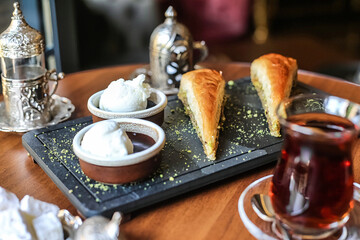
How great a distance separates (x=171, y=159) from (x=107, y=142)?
0.46 ft

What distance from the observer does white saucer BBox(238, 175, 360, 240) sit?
0.57 m

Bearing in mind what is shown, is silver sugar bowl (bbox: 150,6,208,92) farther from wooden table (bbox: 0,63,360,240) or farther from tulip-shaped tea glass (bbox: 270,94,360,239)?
tulip-shaped tea glass (bbox: 270,94,360,239)

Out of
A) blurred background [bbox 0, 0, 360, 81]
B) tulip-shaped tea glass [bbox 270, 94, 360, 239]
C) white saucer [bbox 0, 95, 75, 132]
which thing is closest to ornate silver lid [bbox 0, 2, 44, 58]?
white saucer [bbox 0, 95, 75, 132]

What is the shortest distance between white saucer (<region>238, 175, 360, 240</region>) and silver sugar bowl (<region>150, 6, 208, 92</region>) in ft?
1.67

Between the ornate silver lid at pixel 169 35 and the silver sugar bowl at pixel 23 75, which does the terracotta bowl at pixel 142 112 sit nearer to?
the silver sugar bowl at pixel 23 75

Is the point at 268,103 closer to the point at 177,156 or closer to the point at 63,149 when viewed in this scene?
the point at 177,156

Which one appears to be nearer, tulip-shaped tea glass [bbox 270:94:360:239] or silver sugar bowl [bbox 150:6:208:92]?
tulip-shaped tea glass [bbox 270:94:360:239]

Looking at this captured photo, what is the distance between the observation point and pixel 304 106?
0.60 m

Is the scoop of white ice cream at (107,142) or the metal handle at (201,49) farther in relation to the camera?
the metal handle at (201,49)

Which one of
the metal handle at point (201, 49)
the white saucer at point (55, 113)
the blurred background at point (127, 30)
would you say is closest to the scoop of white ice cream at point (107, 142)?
the white saucer at point (55, 113)

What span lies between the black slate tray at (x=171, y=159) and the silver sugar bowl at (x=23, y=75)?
105 millimetres

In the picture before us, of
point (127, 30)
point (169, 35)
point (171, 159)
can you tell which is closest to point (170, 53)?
point (169, 35)

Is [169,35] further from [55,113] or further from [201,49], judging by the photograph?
[55,113]

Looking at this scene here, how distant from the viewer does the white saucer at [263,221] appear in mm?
571
